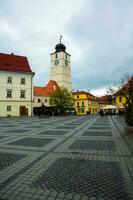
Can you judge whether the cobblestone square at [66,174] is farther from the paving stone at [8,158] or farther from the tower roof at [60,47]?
the tower roof at [60,47]

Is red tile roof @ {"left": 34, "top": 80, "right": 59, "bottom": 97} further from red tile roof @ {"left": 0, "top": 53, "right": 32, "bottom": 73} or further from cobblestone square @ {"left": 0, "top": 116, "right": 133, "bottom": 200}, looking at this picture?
cobblestone square @ {"left": 0, "top": 116, "right": 133, "bottom": 200}

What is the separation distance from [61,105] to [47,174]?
59.6m

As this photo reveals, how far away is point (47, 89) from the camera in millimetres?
89000

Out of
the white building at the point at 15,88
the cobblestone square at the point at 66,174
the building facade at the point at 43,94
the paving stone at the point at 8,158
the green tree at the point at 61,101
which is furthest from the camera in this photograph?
the building facade at the point at 43,94

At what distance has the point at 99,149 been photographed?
9.15 meters

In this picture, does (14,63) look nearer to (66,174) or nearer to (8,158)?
(8,158)

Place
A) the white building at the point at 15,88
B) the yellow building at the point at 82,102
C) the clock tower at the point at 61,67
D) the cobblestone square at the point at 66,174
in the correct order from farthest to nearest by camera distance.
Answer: the yellow building at the point at 82,102 → the clock tower at the point at 61,67 → the white building at the point at 15,88 → the cobblestone square at the point at 66,174

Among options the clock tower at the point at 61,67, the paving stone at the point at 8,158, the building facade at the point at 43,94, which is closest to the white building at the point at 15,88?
the building facade at the point at 43,94

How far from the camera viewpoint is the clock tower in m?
91.8

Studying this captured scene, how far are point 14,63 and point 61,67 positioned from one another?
39845mm

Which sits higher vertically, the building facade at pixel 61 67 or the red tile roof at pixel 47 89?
the building facade at pixel 61 67

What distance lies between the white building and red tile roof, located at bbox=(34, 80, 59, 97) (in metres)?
29.7

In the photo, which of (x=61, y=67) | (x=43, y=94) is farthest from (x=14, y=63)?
(x=61, y=67)

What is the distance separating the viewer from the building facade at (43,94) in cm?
8262
